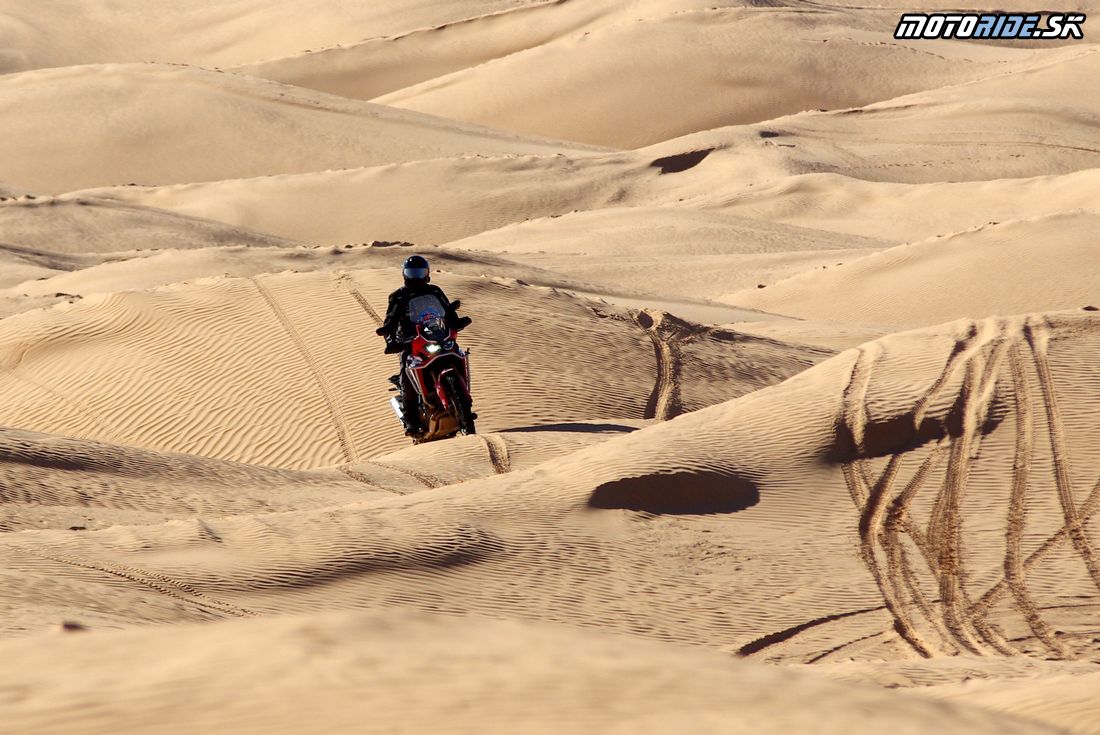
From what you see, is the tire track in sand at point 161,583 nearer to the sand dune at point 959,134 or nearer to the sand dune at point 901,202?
the sand dune at point 901,202

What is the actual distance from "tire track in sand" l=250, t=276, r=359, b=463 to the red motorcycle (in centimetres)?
112

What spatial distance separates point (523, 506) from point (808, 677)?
4429 millimetres

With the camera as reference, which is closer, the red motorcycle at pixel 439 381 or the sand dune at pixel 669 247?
the red motorcycle at pixel 439 381

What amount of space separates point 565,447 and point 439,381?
1.12 m

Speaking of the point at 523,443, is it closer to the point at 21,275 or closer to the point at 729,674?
the point at 729,674

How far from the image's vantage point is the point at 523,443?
1217cm

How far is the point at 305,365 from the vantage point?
14.7 m

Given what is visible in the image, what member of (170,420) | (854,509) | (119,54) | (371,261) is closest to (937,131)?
(371,261)

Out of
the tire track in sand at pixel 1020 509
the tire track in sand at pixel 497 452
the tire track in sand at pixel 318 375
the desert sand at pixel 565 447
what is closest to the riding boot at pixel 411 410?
the desert sand at pixel 565 447

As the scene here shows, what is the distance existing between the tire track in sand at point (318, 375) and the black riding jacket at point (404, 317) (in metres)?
1.87

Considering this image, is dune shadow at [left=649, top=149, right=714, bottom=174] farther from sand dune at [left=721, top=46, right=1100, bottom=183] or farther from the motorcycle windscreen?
the motorcycle windscreen

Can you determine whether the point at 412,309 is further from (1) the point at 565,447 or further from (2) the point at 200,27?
(2) the point at 200,27

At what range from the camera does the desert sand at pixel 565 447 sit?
434 cm

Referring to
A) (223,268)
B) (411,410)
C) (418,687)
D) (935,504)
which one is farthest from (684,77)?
(418,687)
